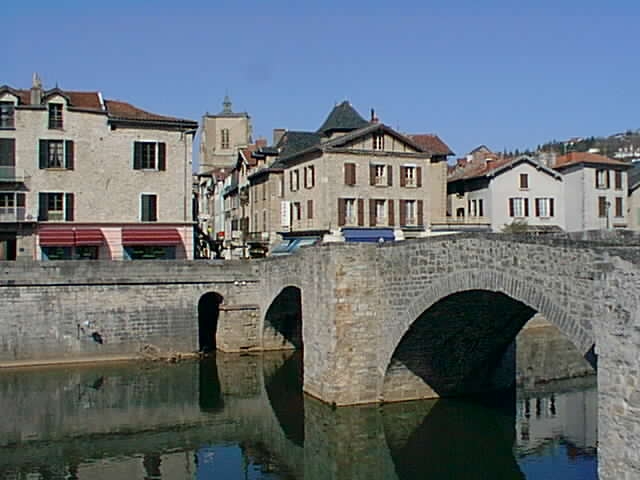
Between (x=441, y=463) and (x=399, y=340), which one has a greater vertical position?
(x=399, y=340)

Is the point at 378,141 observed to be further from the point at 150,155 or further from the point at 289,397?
the point at 289,397

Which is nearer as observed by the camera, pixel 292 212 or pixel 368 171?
pixel 368 171

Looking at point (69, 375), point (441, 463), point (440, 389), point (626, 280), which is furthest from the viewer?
point (69, 375)

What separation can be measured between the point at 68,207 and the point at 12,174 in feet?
10.2

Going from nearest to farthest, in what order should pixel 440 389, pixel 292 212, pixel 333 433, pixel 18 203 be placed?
pixel 333 433 → pixel 440 389 → pixel 18 203 → pixel 292 212

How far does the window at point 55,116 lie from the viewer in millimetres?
37062

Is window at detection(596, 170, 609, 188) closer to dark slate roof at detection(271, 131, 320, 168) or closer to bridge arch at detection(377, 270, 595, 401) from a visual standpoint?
dark slate roof at detection(271, 131, 320, 168)

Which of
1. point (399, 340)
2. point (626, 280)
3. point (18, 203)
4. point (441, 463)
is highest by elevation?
point (18, 203)

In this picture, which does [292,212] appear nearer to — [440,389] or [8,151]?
[8,151]

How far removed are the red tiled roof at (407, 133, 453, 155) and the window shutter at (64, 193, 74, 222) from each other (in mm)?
21967

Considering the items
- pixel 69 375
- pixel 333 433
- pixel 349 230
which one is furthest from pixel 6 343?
pixel 349 230

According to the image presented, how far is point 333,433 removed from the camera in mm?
20641

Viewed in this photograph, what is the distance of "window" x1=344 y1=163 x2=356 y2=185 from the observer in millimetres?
42656

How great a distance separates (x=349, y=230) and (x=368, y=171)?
12.3 ft
